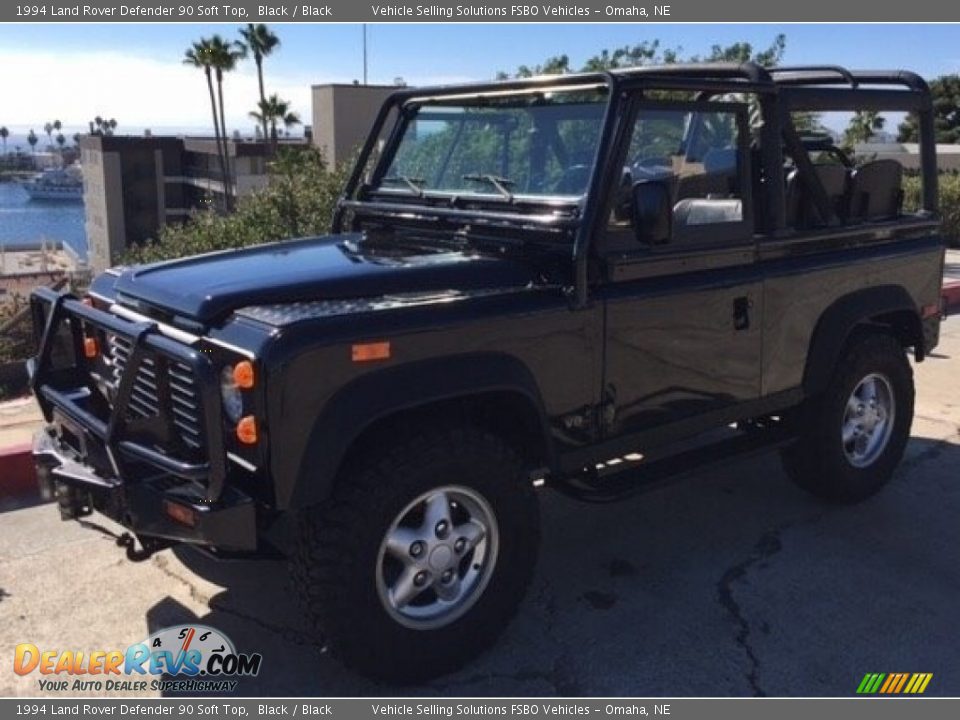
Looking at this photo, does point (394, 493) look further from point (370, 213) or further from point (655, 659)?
point (370, 213)

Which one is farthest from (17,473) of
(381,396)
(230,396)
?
(381,396)

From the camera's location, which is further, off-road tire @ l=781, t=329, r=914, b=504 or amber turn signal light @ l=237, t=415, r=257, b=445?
off-road tire @ l=781, t=329, r=914, b=504

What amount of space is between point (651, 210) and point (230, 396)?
1697 millimetres

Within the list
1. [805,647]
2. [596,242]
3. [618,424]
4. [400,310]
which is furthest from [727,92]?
[805,647]

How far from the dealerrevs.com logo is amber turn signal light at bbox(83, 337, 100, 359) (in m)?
1.13

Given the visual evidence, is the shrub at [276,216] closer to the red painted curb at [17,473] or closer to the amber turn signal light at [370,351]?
the red painted curb at [17,473]

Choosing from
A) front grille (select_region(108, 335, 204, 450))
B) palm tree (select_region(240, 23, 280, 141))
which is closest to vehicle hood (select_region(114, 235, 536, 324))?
front grille (select_region(108, 335, 204, 450))

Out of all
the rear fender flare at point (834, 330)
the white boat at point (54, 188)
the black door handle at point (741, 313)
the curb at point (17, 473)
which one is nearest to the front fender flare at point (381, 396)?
the black door handle at point (741, 313)

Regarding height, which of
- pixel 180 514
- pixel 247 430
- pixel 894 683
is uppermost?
pixel 247 430

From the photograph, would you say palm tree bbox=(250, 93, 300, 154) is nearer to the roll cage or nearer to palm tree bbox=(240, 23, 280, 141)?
palm tree bbox=(240, 23, 280, 141)

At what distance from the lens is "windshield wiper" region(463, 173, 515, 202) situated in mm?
4039

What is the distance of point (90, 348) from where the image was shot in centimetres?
380

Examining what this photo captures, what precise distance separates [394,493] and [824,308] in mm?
2569

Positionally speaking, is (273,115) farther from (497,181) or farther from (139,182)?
(497,181)
